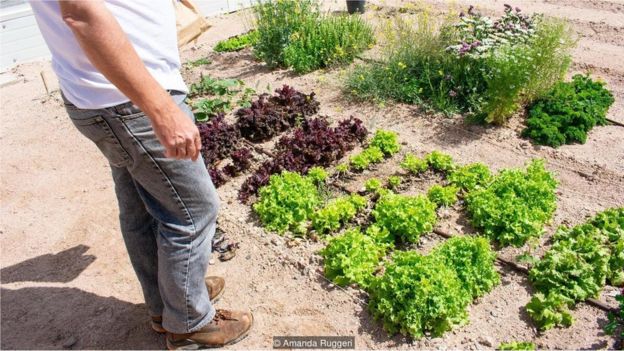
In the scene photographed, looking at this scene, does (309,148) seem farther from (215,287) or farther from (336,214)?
(215,287)

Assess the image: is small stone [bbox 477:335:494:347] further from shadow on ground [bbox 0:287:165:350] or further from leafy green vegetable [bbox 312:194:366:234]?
shadow on ground [bbox 0:287:165:350]

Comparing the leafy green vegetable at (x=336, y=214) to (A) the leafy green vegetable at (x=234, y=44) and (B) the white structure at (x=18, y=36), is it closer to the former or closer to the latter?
(A) the leafy green vegetable at (x=234, y=44)

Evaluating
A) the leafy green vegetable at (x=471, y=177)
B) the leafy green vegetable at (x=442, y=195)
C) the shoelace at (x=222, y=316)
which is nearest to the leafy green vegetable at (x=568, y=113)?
the leafy green vegetable at (x=471, y=177)

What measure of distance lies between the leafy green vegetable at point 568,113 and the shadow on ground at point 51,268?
4105 mm

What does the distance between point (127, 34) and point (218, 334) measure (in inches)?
67.6

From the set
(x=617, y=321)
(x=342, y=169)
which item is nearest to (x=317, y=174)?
(x=342, y=169)

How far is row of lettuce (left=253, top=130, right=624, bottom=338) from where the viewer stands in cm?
299

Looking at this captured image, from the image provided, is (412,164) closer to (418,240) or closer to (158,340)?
(418,240)

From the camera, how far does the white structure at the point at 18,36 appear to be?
7.71m

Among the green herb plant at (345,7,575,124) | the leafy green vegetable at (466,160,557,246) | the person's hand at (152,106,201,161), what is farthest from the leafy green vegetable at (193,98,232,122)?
the person's hand at (152,106,201,161)

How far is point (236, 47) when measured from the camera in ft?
25.4

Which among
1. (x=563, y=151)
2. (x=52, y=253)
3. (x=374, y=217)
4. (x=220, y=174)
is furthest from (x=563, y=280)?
(x=52, y=253)

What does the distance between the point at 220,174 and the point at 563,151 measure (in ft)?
10.4

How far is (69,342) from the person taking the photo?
307 centimetres
